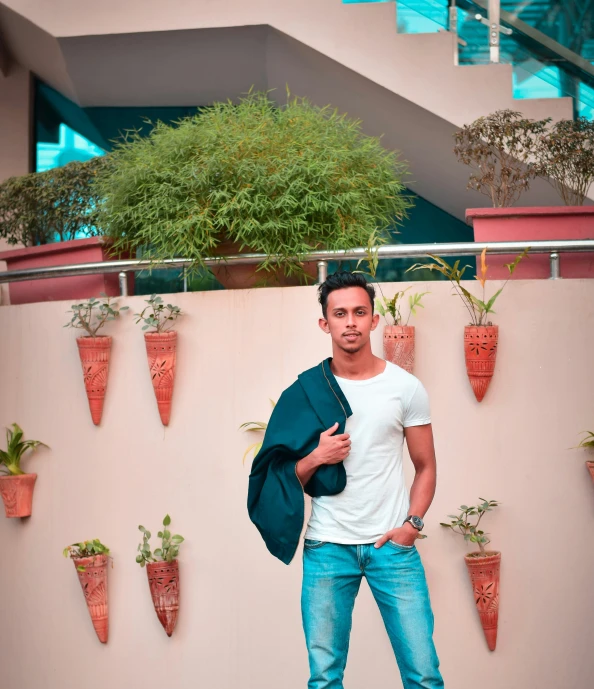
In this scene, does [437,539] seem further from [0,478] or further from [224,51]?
[224,51]

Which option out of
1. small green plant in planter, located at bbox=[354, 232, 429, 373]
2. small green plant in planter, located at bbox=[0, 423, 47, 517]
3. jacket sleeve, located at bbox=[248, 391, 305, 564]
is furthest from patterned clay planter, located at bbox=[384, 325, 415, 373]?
small green plant in planter, located at bbox=[0, 423, 47, 517]

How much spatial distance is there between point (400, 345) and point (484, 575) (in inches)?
34.8

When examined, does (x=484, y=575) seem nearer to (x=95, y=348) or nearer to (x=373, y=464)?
(x=373, y=464)

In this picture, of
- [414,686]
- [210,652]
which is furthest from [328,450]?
[210,652]

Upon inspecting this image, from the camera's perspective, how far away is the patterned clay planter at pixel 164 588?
356cm

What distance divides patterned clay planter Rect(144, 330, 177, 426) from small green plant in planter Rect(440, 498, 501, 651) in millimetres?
1205

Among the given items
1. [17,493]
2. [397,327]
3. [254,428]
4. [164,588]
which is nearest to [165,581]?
[164,588]

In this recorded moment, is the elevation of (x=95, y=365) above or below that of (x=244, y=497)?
above

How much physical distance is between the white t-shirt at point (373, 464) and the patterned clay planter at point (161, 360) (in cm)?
131

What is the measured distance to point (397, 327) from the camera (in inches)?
134

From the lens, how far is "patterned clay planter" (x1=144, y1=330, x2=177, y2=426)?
11.9 feet

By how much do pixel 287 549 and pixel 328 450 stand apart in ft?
1.06

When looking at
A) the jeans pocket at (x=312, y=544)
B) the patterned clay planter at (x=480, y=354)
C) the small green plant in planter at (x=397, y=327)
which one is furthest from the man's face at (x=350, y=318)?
the patterned clay planter at (x=480, y=354)

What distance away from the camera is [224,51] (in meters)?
6.32
